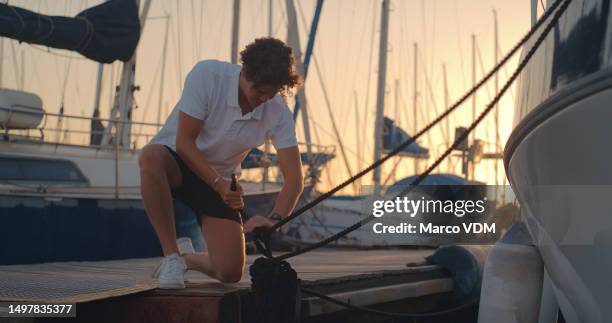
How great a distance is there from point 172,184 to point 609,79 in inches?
94.2

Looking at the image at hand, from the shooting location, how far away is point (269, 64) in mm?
4418

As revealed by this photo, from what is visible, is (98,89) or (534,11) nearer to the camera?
(534,11)

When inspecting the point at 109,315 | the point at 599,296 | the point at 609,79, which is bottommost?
the point at 109,315

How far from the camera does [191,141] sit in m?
4.65

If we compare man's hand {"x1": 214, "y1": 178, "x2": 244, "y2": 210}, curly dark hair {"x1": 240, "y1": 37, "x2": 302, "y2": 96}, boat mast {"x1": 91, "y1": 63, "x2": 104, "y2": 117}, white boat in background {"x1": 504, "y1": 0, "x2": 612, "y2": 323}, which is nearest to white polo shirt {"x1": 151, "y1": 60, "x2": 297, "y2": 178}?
curly dark hair {"x1": 240, "y1": 37, "x2": 302, "y2": 96}

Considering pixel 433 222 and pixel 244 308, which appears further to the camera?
pixel 433 222

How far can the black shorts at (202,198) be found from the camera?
4.89 meters

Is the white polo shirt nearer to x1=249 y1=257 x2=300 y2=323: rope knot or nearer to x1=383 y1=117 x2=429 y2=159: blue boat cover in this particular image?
x1=249 y1=257 x2=300 y2=323: rope knot

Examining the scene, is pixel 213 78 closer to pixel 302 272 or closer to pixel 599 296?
pixel 302 272

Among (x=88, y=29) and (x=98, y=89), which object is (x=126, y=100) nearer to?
(x=88, y=29)

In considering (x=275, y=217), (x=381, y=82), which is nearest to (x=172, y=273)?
(x=275, y=217)

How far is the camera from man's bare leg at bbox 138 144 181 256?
4.70 metres

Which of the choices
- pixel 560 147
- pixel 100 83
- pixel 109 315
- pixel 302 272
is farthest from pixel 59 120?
pixel 560 147

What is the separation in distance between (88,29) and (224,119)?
11.7 metres
